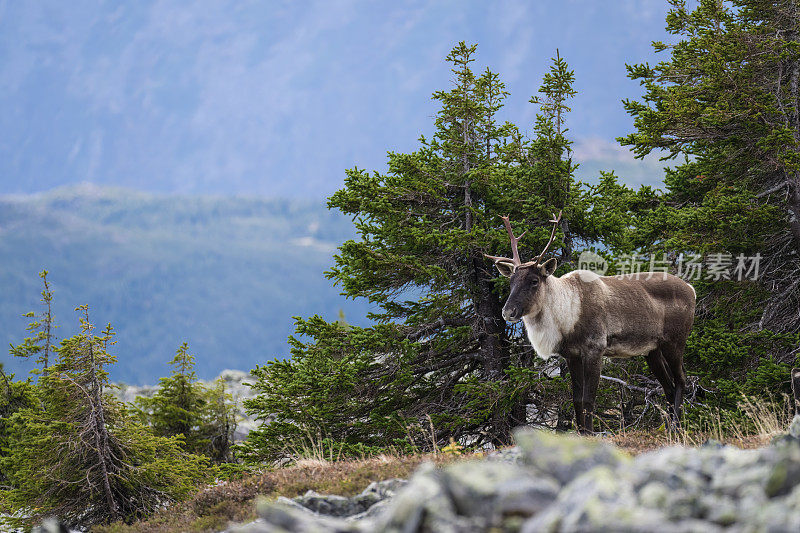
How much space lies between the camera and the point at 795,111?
51.9ft

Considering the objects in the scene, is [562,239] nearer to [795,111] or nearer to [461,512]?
[795,111]

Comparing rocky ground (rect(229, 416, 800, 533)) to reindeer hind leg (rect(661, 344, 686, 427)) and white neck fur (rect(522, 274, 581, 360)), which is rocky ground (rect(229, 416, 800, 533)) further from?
reindeer hind leg (rect(661, 344, 686, 427))

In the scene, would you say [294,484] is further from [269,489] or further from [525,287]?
[525,287]

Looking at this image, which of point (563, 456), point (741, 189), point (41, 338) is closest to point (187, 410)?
point (41, 338)

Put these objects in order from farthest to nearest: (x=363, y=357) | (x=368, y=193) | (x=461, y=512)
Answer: (x=368, y=193), (x=363, y=357), (x=461, y=512)

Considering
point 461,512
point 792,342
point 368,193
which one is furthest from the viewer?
point 368,193

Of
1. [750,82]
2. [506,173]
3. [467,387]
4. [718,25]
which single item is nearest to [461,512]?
[467,387]

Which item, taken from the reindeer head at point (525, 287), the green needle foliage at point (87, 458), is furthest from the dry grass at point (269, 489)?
the green needle foliage at point (87, 458)

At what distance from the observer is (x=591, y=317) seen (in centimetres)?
1012

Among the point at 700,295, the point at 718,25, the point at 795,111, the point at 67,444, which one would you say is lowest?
the point at 67,444

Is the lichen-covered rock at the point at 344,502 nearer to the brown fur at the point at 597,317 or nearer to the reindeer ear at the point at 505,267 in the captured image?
the brown fur at the point at 597,317

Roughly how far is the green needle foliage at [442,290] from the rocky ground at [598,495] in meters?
10.8

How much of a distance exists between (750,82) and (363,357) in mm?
11459

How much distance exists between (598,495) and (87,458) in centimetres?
1480
